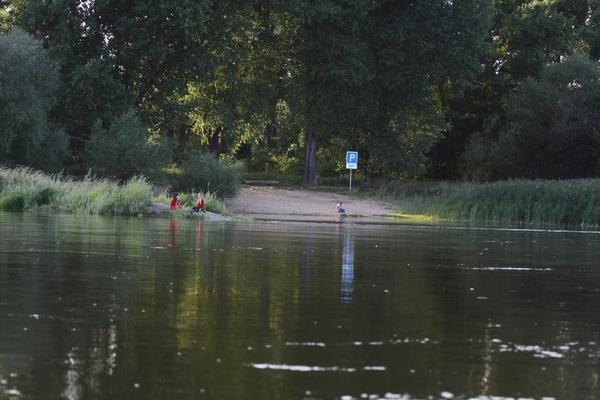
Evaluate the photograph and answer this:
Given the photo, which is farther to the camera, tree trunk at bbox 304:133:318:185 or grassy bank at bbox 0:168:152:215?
tree trunk at bbox 304:133:318:185

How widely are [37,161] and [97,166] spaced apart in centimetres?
280

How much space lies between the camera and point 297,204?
6081 centimetres

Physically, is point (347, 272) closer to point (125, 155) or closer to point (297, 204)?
point (125, 155)

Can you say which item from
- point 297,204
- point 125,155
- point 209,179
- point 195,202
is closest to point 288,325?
point 195,202

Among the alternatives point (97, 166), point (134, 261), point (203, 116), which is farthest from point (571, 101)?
point (134, 261)

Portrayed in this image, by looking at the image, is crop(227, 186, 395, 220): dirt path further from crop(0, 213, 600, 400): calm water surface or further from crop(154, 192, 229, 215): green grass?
crop(0, 213, 600, 400): calm water surface

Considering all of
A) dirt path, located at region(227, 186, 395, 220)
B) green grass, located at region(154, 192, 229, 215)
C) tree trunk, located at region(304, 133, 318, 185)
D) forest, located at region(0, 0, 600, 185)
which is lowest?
dirt path, located at region(227, 186, 395, 220)

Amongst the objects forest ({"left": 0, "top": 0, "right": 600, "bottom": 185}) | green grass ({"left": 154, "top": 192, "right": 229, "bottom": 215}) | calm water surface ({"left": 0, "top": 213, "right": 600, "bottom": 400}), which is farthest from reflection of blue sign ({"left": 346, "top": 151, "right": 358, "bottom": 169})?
calm water surface ({"left": 0, "top": 213, "right": 600, "bottom": 400})

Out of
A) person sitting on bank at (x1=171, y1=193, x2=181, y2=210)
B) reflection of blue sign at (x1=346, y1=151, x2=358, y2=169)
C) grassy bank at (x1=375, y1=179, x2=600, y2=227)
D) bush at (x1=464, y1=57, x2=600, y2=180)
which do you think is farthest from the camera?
bush at (x1=464, y1=57, x2=600, y2=180)

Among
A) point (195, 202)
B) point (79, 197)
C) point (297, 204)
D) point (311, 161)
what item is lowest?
point (297, 204)

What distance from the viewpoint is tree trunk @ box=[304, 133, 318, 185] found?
77931mm

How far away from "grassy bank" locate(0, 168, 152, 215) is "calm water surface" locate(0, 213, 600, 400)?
756 inches

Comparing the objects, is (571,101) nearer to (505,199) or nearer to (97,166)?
(505,199)

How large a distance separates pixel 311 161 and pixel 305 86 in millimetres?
5527
